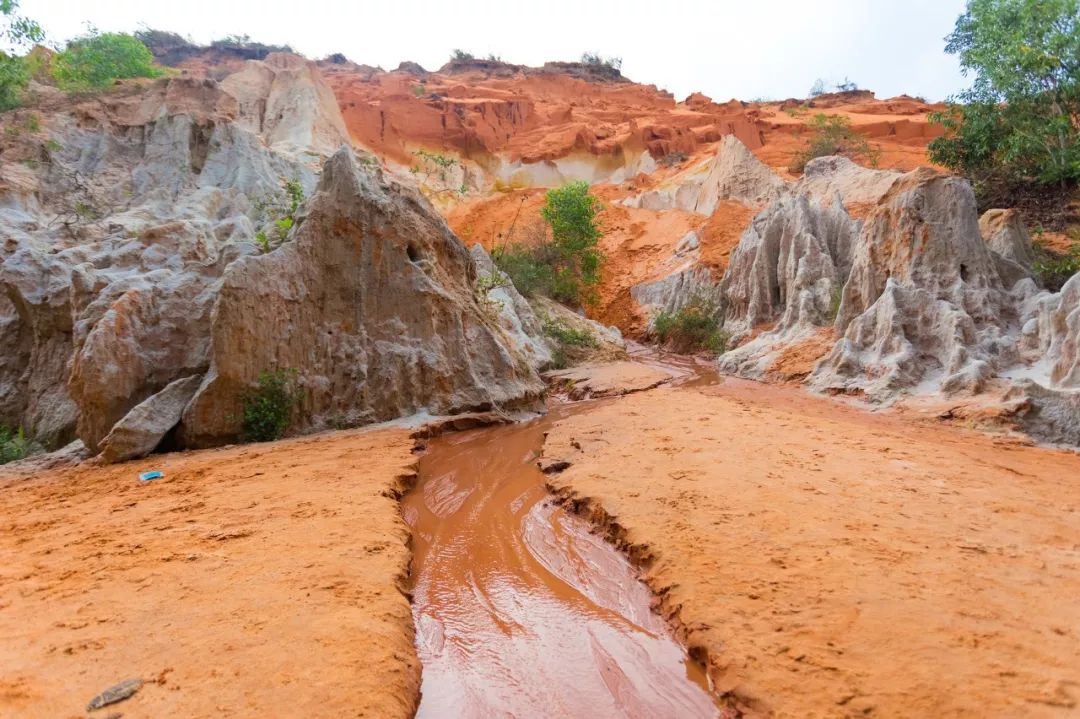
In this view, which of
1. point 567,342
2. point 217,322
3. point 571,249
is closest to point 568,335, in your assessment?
point 567,342

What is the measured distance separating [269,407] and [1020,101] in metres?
17.3

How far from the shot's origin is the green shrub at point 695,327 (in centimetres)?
1661

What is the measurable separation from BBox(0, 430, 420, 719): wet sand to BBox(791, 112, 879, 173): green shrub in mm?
29884

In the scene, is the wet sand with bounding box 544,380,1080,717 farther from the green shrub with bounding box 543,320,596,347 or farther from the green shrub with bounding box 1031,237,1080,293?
the green shrub with bounding box 543,320,596,347

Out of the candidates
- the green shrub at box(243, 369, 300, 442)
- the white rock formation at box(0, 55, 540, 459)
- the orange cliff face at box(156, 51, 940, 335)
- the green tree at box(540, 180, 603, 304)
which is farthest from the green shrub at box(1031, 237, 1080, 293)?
the green tree at box(540, 180, 603, 304)

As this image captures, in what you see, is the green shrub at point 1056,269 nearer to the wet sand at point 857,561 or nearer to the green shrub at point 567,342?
the wet sand at point 857,561

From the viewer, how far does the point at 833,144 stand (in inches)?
1134

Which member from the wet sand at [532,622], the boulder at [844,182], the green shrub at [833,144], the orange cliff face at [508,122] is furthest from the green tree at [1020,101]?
the orange cliff face at [508,122]

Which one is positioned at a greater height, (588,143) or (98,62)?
(588,143)

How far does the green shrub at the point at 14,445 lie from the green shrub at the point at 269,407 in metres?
2.90

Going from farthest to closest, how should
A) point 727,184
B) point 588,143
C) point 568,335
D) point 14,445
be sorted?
1. point 588,143
2. point 727,184
3. point 568,335
4. point 14,445

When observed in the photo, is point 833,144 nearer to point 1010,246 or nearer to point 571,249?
point 571,249

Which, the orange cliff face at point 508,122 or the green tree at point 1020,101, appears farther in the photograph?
the orange cliff face at point 508,122

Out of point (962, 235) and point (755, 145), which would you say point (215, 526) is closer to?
point (962, 235)
